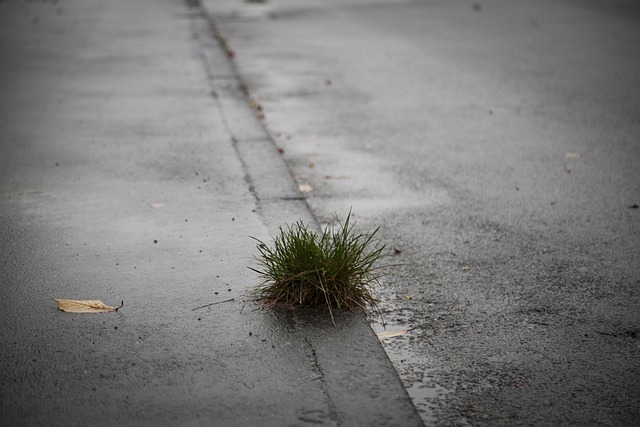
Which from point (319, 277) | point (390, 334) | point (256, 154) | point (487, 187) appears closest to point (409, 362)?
point (390, 334)

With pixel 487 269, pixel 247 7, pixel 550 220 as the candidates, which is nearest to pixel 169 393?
pixel 487 269

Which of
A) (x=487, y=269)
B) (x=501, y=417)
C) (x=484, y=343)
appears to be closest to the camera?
(x=501, y=417)

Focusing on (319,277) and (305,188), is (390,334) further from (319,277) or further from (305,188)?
(305,188)

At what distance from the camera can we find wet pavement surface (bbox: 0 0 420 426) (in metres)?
3.49

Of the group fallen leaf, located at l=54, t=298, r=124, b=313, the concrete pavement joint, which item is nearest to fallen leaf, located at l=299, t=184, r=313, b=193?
the concrete pavement joint

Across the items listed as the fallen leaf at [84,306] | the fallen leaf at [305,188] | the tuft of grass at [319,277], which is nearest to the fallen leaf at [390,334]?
the tuft of grass at [319,277]

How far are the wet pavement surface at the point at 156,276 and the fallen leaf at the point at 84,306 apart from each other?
58 mm

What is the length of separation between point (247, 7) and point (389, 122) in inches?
371

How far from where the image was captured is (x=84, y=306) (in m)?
4.32

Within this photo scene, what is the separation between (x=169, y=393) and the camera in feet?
11.6

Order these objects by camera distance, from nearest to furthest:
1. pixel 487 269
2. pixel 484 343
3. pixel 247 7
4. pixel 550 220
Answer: pixel 484 343 → pixel 487 269 → pixel 550 220 → pixel 247 7

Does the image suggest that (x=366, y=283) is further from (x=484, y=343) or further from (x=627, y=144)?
(x=627, y=144)

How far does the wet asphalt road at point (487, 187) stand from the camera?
3.76 metres

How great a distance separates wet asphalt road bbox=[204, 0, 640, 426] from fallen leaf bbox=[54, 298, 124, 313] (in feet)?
4.91
